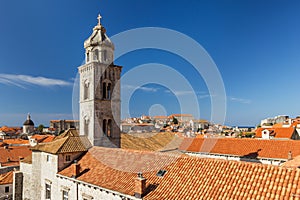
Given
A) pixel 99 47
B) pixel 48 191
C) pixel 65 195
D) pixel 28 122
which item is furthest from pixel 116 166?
pixel 28 122

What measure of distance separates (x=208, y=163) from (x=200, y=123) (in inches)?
4819

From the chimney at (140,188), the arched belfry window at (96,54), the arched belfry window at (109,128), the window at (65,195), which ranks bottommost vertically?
the window at (65,195)

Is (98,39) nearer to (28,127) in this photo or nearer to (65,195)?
(65,195)

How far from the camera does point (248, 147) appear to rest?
27281 millimetres

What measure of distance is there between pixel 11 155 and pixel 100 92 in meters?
29.3

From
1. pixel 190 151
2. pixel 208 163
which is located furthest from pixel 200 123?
Result: pixel 208 163

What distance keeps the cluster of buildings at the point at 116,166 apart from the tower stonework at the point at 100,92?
8 centimetres

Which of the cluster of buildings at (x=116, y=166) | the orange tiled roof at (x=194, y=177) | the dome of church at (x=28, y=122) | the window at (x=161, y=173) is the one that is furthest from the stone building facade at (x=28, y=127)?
the window at (x=161, y=173)

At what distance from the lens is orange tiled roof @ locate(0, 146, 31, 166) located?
3678 cm

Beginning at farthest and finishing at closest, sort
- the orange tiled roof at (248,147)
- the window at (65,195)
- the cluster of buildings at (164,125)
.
Result: the cluster of buildings at (164,125) → the orange tiled roof at (248,147) → the window at (65,195)

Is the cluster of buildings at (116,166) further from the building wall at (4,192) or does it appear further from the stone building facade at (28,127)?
the stone building facade at (28,127)

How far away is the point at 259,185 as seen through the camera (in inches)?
340

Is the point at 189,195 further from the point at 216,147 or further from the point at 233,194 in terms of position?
the point at 216,147

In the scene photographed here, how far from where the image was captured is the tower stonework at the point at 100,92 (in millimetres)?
20484
